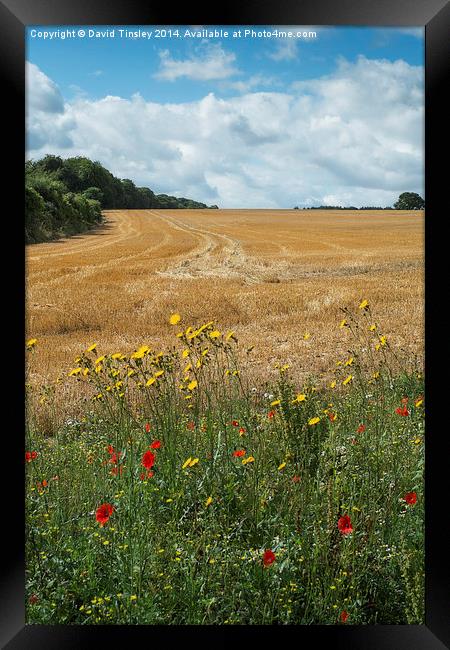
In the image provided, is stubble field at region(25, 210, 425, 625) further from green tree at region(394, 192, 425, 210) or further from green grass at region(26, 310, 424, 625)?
green tree at region(394, 192, 425, 210)

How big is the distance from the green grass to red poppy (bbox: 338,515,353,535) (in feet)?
0.23

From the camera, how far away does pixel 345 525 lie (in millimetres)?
2195

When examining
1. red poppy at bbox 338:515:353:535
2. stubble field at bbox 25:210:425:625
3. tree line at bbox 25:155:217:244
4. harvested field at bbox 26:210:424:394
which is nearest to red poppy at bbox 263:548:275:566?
stubble field at bbox 25:210:425:625

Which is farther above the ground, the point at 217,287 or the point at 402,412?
the point at 217,287

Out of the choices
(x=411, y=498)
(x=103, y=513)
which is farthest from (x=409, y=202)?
(x=103, y=513)

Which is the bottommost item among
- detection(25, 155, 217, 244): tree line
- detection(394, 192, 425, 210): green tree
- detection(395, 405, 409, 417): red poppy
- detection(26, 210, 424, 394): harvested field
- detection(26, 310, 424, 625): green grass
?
detection(26, 310, 424, 625): green grass

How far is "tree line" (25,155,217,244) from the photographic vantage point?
3.27 meters

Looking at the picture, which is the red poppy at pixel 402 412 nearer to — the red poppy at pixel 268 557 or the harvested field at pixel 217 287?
the harvested field at pixel 217 287

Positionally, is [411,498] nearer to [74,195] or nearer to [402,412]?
[402,412]

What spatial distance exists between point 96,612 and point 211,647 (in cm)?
44

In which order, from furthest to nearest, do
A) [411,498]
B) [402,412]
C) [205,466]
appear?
[402,412], [205,466], [411,498]
